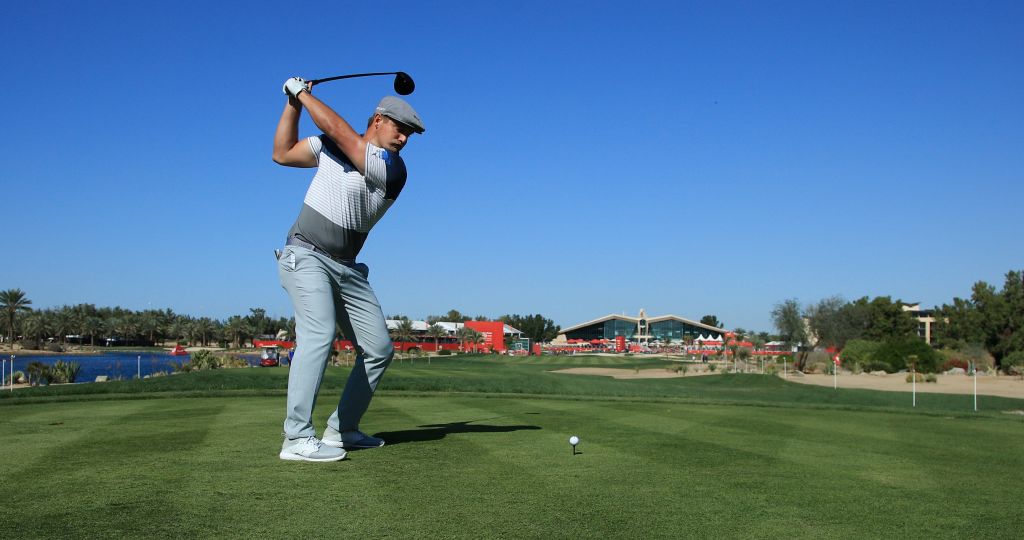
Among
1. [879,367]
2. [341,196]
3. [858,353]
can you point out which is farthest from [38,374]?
[858,353]

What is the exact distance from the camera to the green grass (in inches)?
155

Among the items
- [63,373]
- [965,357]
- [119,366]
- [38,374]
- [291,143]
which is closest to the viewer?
[291,143]

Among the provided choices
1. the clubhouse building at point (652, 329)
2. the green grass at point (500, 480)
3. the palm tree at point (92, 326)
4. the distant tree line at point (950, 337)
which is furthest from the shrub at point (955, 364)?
the palm tree at point (92, 326)

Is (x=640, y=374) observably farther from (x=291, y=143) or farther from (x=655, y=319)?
(x=655, y=319)

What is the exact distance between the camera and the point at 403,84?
6.97m

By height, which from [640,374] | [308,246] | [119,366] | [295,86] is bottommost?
[119,366]

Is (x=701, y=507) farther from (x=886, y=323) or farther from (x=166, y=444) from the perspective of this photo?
(x=886, y=323)

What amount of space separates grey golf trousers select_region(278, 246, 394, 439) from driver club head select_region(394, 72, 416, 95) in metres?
1.58

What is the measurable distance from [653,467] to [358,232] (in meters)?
2.90

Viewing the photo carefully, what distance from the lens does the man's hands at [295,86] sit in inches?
247

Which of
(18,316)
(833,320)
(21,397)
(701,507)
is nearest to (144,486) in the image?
(701,507)

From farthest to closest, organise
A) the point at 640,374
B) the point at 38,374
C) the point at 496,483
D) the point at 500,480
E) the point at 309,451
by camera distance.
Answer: the point at 640,374 → the point at 38,374 → the point at 309,451 → the point at 500,480 → the point at 496,483

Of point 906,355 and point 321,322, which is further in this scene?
point 906,355

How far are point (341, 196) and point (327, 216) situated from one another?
198mm
